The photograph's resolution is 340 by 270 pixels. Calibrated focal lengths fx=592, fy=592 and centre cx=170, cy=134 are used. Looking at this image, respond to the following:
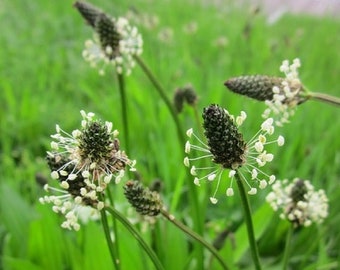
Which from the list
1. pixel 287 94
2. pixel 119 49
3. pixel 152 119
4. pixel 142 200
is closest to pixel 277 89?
pixel 287 94

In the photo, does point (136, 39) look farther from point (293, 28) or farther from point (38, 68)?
point (293, 28)

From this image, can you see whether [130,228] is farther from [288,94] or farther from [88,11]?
[88,11]

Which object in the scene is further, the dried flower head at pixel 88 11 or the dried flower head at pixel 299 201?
the dried flower head at pixel 88 11

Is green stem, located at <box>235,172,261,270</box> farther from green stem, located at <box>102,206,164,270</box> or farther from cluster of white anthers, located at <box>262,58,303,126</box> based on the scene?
cluster of white anthers, located at <box>262,58,303,126</box>

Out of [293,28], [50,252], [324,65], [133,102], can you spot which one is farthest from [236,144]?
[293,28]

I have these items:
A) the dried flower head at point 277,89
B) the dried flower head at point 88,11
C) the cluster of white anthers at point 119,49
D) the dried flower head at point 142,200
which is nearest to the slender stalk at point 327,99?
the dried flower head at point 277,89

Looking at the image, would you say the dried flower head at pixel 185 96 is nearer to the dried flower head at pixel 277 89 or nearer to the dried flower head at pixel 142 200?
the dried flower head at pixel 277 89
